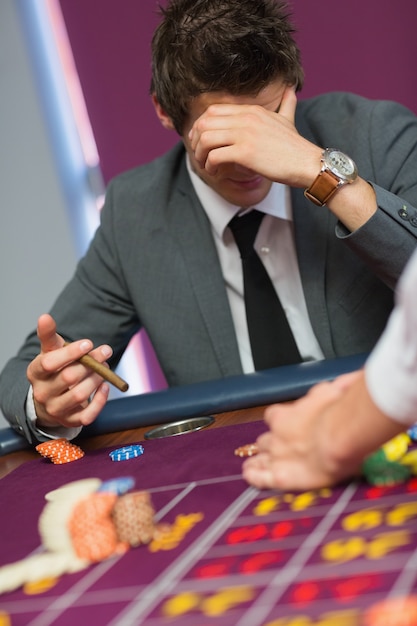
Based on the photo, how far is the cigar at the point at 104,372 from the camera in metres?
1.70

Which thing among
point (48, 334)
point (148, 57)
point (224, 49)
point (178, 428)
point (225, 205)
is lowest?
point (178, 428)

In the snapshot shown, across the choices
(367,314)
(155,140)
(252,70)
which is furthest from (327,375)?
(155,140)

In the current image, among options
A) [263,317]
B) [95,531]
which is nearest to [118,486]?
[95,531]

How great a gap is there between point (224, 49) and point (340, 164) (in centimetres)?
36

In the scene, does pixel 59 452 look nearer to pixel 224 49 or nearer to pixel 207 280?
pixel 207 280

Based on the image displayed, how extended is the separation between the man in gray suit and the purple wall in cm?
Result: 149

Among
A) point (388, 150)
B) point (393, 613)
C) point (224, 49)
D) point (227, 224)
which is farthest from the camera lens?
point (227, 224)

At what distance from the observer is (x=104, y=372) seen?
1735 mm

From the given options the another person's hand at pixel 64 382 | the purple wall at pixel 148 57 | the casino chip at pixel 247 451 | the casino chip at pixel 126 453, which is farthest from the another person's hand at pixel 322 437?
the purple wall at pixel 148 57

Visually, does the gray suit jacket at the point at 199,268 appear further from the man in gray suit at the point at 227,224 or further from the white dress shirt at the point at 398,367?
the white dress shirt at the point at 398,367

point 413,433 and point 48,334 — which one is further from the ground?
point 48,334

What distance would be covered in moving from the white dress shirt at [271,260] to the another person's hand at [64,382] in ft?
1.79

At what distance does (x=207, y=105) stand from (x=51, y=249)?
2.45 metres

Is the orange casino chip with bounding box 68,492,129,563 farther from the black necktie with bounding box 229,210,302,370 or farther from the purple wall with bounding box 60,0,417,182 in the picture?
the purple wall with bounding box 60,0,417,182
